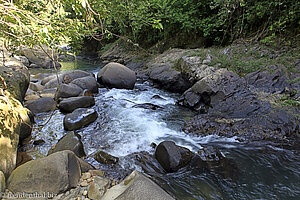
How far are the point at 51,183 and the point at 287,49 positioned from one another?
808 cm

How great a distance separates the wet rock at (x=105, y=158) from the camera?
3.56m

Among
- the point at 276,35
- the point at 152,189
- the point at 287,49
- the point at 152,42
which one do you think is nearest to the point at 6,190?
the point at 152,189

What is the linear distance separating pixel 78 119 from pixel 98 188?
9.04ft

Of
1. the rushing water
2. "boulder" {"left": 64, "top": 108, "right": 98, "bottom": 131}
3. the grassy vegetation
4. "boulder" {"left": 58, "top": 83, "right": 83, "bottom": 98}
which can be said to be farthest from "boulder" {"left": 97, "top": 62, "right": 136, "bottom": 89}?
"boulder" {"left": 64, "top": 108, "right": 98, "bottom": 131}

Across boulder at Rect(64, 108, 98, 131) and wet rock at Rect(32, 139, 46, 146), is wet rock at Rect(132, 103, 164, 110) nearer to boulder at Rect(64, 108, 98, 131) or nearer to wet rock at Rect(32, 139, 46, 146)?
boulder at Rect(64, 108, 98, 131)

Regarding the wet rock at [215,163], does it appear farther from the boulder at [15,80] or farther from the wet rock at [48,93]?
the wet rock at [48,93]

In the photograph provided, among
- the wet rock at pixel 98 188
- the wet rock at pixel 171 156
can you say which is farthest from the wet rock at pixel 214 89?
the wet rock at pixel 98 188

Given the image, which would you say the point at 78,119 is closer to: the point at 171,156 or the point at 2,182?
the point at 2,182

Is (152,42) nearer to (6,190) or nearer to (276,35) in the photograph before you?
(276,35)

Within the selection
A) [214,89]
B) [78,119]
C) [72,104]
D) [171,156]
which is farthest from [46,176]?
[214,89]

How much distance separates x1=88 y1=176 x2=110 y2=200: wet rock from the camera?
259 cm

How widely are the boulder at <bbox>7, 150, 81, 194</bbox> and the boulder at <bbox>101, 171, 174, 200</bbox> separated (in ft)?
2.04

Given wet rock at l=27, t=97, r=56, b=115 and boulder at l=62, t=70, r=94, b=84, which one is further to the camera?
boulder at l=62, t=70, r=94, b=84

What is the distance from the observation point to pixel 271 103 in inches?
191
